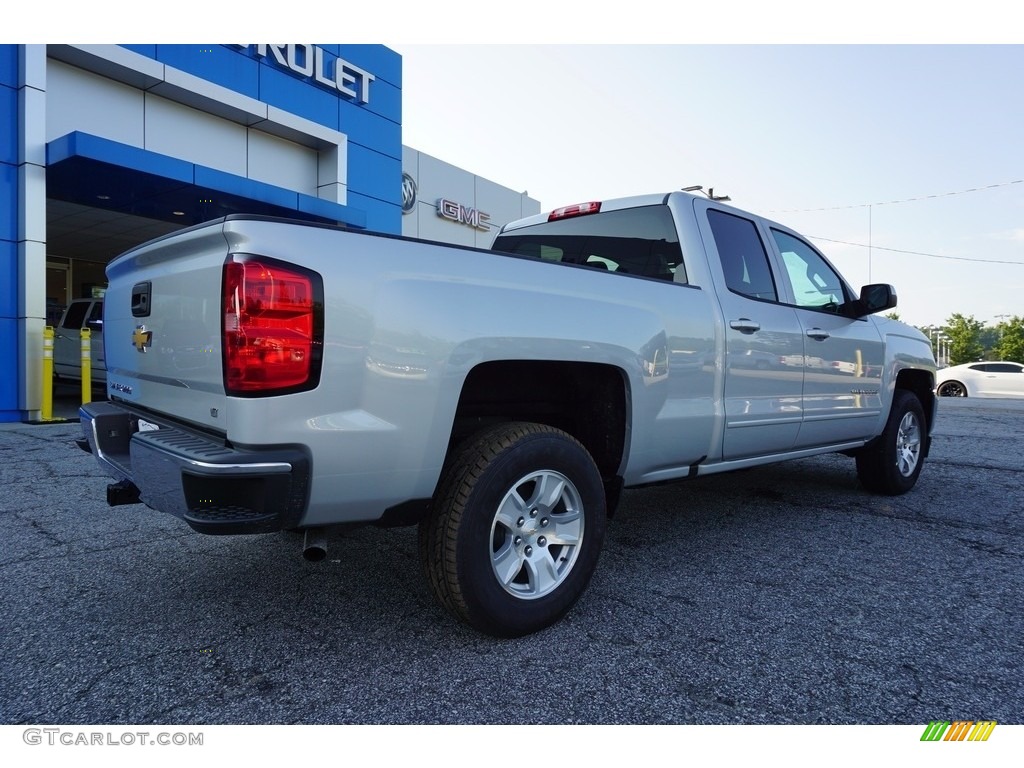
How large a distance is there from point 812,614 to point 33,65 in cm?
1126

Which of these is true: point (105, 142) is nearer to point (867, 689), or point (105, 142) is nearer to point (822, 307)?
point (822, 307)

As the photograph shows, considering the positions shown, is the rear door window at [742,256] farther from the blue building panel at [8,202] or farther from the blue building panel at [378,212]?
the blue building panel at [378,212]

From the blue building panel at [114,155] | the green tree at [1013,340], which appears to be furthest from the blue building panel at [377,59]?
the green tree at [1013,340]

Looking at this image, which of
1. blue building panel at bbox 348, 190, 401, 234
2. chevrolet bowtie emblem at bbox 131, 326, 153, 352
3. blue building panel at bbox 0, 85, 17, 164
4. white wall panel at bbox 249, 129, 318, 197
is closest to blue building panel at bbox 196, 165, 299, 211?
white wall panel at bbox 249, 129, 318, 197

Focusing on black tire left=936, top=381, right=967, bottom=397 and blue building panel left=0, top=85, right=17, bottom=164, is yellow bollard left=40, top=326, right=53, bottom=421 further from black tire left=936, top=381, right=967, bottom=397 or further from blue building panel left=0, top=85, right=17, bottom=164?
black tire left=936, top=381, right=967, bottom=397

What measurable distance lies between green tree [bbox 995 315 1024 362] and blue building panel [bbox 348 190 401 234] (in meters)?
58.2

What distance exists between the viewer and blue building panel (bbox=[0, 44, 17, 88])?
352 inches

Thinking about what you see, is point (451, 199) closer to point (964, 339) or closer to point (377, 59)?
point (377, 59)

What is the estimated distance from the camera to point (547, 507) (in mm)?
2621

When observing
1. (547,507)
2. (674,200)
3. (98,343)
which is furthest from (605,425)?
(98,343)

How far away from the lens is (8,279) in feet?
29.6

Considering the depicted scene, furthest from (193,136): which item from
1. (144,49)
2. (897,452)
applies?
(897,452)

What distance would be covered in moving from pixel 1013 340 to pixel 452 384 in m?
68.6

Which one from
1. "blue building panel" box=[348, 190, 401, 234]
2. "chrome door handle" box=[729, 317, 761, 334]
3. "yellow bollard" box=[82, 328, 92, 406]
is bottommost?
"yellow bollard" box=[82, 328, 92, 406]
